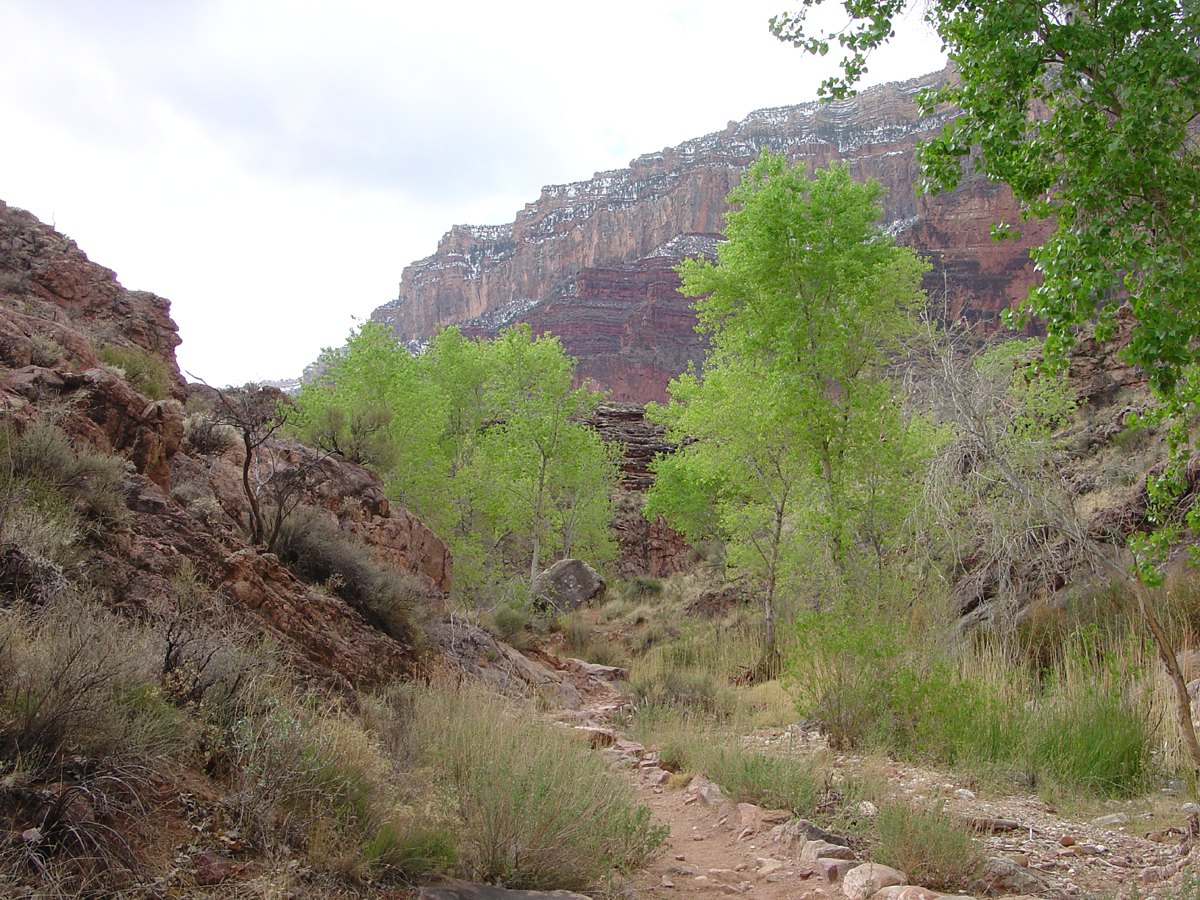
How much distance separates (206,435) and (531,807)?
6.79m

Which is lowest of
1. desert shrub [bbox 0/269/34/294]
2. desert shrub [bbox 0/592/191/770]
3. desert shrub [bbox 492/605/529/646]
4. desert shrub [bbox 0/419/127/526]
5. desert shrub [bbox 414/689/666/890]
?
desert shrub [bbox 492/605/529/646]

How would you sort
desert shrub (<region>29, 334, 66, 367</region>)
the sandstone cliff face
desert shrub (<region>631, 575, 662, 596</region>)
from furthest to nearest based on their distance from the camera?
desert shrub (<region>631, 575, 662, 596</region>)
desert shrub (<region>29, 334, 66, 367</region>)
the sandstone cliff face

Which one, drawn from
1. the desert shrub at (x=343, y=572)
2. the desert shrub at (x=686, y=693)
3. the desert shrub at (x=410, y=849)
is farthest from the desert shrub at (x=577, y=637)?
the desert shrub at (x=410, y=849)

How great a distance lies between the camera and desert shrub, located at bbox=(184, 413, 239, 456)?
27.8 feet

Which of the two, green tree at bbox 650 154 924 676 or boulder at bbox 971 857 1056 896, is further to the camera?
green tree at bbox 650 154 924 676

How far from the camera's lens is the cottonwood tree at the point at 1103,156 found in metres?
3.46

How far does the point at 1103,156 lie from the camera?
375 cm

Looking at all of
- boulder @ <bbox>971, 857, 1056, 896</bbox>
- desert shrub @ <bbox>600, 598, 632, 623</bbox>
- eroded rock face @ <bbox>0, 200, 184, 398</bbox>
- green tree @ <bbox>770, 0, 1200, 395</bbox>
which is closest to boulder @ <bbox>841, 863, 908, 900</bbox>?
boulder @ <bbox>971, 857, 1056, 896</bbox>

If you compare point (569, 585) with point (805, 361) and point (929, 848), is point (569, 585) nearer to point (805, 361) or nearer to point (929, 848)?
point (805, 361)

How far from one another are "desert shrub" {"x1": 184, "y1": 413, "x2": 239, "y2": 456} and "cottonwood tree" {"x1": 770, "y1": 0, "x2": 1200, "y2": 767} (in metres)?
8.05

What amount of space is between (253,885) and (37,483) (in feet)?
11.6

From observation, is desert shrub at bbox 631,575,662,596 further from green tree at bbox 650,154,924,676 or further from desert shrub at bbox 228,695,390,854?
desert shrub at bbox 228,695,390,854

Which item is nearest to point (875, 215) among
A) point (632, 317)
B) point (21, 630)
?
point (21, 630)

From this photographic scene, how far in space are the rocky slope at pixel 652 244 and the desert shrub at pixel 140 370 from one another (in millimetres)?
75832
